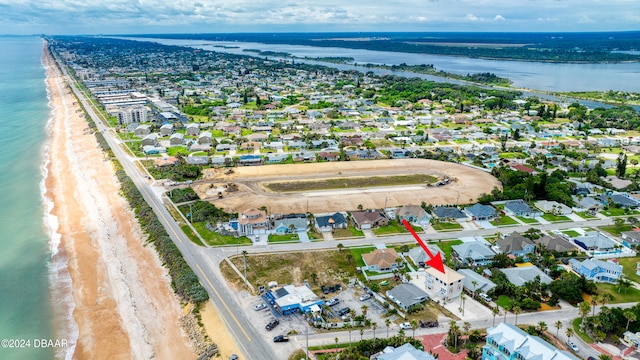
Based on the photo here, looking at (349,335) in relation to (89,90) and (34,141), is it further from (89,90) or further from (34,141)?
(89,90)

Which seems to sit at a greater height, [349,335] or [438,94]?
[438,94]

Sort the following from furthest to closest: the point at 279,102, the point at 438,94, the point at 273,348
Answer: the point at 438,94, the point at 279,102, the point at 273,348

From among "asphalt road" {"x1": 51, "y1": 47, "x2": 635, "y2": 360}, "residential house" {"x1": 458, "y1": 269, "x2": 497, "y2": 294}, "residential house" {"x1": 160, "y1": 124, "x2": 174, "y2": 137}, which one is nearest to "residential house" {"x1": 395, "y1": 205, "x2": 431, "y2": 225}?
"asphalt road" {"x1": 51, "y1": 47, "x2": 635, "y2": 360}

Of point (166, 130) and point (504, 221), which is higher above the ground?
point (166, 130)

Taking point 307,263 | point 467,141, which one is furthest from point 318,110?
point 307,263

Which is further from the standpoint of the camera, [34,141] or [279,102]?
[279,102]

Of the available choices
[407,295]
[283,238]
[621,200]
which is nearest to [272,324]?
[407,295]

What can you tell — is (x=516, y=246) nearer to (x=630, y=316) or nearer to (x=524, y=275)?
(x=524, y=275)
